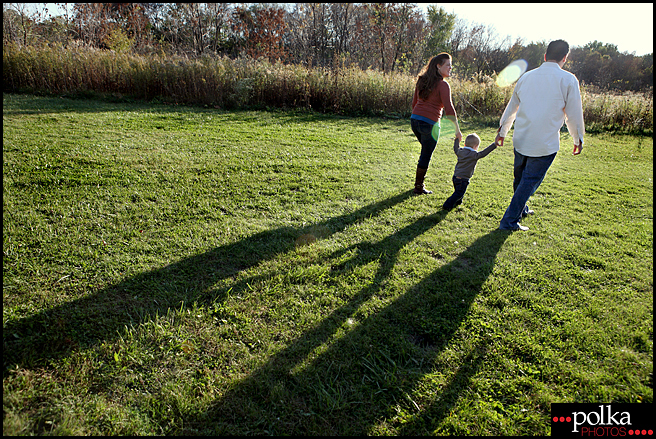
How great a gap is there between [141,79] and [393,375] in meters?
13.1

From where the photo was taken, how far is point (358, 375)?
2.28 m

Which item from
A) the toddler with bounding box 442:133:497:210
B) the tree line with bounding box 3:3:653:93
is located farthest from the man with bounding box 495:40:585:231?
the tree line with bounding box 3:3:653:93

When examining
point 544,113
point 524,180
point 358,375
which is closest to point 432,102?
point 544,113

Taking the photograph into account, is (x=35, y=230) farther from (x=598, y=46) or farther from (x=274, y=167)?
(x=598, y=46)

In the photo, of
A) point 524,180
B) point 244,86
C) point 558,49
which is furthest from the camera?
point 244,86

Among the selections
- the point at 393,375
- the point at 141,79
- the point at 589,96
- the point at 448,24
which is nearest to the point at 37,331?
the point at 393,375

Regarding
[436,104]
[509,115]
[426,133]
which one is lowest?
[426,133]

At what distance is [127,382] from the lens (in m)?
2.15

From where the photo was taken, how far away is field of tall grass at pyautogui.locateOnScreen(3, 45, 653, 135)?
11.6m

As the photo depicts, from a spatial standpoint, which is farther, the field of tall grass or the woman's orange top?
the field of tall grass

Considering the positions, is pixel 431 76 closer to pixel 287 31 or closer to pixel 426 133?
pixel 426 133

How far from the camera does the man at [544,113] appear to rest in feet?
11.9

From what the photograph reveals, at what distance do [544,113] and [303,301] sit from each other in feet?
10.7

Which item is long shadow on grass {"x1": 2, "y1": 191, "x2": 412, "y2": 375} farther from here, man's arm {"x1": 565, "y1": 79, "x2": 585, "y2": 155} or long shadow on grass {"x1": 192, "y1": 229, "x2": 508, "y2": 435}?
man's arm {"x1": 565, "y1": 79, "x2": 585, "y2": 155}
